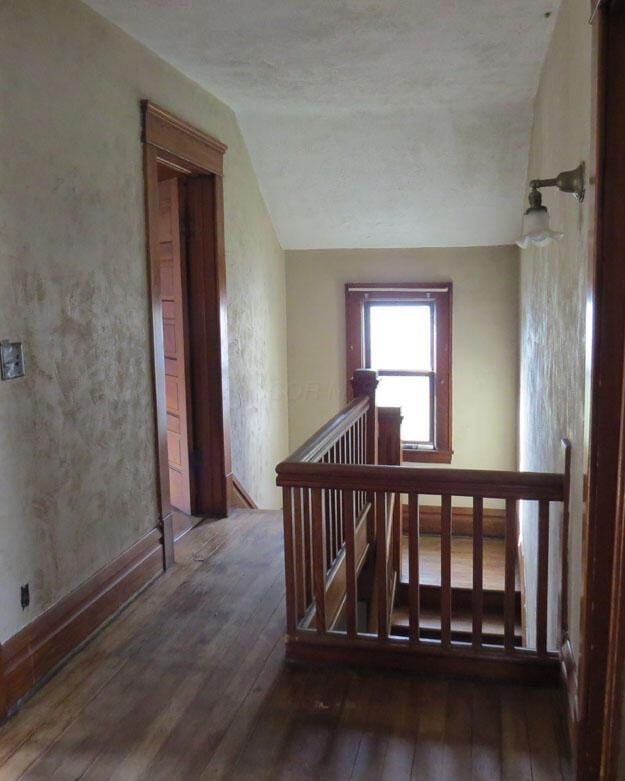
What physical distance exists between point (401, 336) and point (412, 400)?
52cm

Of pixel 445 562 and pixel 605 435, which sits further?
pixel 445 562

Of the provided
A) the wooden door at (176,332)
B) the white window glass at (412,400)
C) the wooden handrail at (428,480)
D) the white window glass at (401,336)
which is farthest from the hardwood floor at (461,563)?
the wooden handrail at (428,480)

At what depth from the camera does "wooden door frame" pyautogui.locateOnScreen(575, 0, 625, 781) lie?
5.18 feet

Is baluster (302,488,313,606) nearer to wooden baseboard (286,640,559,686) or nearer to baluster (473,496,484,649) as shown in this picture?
wooden baseboard (286,640,559,686)

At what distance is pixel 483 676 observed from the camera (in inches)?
94.2

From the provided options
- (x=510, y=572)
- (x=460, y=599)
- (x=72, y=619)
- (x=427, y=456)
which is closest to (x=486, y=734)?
(x=510, y=572)

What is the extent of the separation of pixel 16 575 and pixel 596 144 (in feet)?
6.80

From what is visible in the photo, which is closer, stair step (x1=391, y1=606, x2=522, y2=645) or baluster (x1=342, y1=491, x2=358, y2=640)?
baluster (x1=342, y1=491, x2=358, y2=640)

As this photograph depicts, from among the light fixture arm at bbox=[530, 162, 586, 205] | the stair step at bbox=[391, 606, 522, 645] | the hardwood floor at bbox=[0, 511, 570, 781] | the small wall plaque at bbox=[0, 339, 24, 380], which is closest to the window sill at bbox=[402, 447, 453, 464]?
the stair step at bbox=[391, 606, 522, 645]

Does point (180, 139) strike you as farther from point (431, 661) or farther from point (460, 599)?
point (460, 599)

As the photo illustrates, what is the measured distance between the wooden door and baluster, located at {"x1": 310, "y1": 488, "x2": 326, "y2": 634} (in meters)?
1.68

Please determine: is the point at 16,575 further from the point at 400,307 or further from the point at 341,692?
the point at 400,307

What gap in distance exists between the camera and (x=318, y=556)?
2502 millimetres

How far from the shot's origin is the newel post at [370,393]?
407cm
